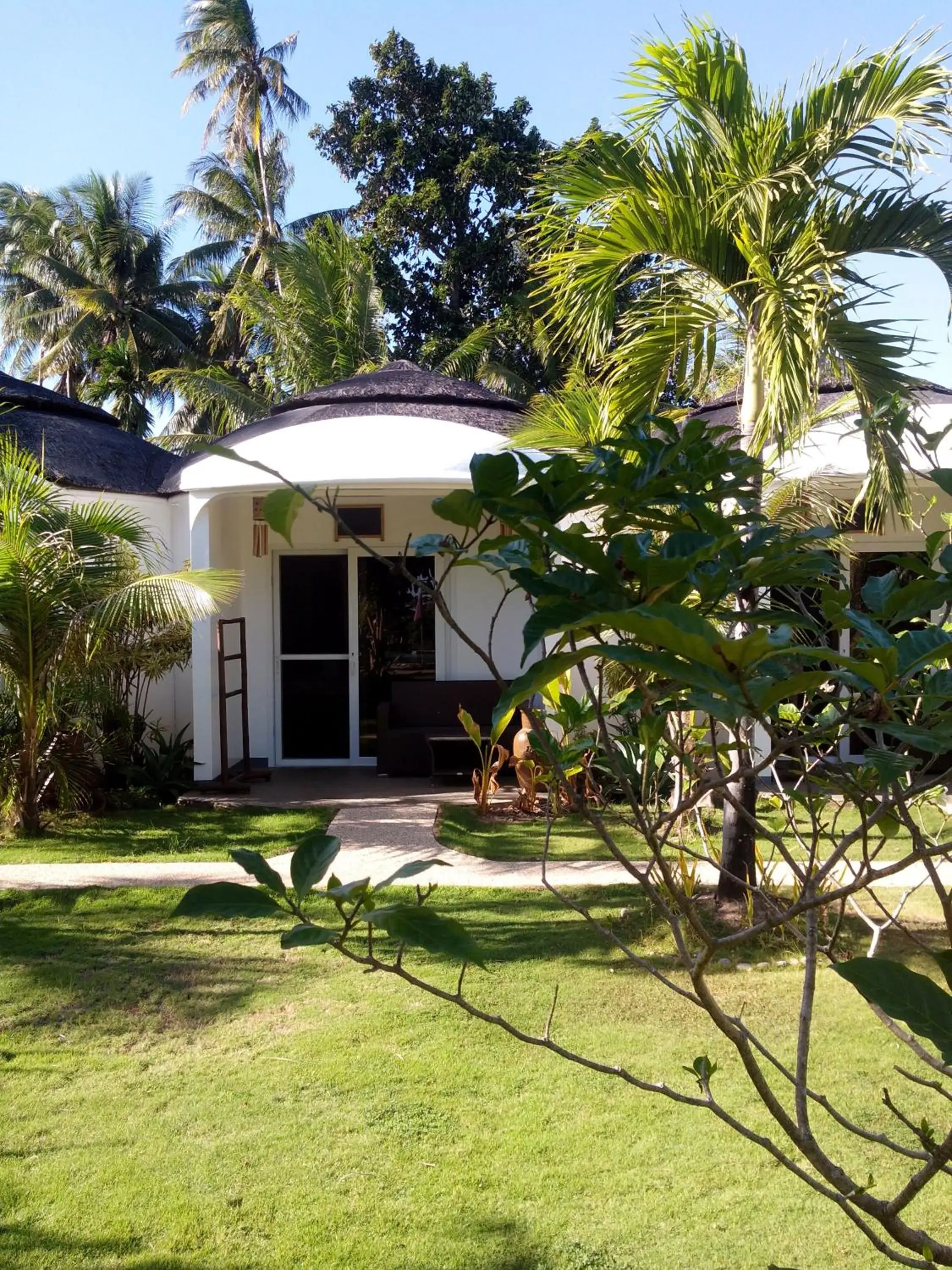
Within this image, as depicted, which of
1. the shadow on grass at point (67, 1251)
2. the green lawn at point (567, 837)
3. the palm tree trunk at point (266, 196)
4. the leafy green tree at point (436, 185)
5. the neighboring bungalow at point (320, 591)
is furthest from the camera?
the palm tree trunk at point (266, 196)

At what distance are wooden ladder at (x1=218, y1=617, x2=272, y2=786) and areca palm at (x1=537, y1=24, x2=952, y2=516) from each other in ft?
19.0

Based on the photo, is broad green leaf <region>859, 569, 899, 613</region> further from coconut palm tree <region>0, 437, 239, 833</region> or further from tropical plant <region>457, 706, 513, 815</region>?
tropical plant <region>457, 706, 513, 815</region>

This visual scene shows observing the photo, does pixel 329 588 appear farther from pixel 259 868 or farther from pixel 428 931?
pixel 428 931

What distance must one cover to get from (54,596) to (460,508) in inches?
313

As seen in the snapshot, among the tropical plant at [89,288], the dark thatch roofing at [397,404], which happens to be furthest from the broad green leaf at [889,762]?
the tropical plant at [89,288]

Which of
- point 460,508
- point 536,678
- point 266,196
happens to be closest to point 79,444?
point 460,508

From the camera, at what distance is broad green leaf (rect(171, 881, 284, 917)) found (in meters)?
1.23

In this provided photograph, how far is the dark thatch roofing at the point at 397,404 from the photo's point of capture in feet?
37.8

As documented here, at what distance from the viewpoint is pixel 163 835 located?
909 centimetres

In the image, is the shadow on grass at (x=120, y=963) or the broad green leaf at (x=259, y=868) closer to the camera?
the broad green leaf at (x=259, y=868)

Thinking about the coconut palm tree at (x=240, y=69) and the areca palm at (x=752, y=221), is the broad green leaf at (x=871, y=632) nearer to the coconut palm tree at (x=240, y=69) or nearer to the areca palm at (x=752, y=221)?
the areca palm at (x=752, y=221)

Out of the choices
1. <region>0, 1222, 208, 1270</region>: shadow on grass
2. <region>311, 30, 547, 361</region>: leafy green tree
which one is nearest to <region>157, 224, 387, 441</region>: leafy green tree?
<region>311, 30, 547, 361</region>: leafy green tree

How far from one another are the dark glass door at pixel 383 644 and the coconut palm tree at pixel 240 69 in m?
24.6

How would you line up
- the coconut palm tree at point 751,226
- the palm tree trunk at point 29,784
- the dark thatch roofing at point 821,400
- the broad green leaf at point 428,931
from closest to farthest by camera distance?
the broad green leaf at point 428,931, the coconut palm tree at point 751,226, the palm tree trunk at point 29,784, the dark thatch roofing at point 821,400
